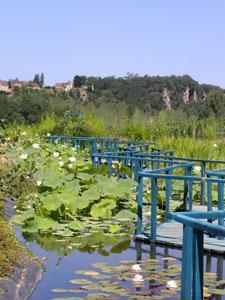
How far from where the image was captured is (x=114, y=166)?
36.0ft

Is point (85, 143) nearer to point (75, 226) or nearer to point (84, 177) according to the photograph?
point (84, 177)

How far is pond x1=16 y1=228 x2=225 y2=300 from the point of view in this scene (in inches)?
200

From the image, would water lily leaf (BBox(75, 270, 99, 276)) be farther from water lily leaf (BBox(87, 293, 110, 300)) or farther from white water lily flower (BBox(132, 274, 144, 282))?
water lily leaf (BBox(87, 293, 110, 300))

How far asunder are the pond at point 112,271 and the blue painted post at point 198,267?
78.7 inches

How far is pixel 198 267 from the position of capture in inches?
117

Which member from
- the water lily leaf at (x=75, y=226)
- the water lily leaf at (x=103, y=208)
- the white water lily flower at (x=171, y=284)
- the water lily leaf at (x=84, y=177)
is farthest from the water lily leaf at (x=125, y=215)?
the white water lily flower at (x=171, y=284)

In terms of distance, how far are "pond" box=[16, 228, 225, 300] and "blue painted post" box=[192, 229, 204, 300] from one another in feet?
6.56

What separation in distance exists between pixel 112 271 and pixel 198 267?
2.85m

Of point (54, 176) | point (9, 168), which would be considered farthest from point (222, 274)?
point (9, 168)

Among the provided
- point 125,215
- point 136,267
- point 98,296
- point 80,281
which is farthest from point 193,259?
point 125,215

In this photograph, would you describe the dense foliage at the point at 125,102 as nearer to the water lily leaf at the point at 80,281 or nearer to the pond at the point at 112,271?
the pond at the point at 112,271

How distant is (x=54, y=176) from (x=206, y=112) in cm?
3659

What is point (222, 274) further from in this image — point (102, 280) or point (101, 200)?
point (101, 200)

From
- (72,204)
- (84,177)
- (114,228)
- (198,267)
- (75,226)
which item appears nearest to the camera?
(198,267)
